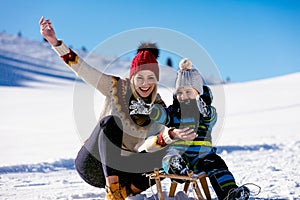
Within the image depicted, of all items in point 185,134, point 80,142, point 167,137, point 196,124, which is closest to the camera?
point 185,134

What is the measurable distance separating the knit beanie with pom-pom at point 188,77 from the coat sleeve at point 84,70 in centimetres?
40

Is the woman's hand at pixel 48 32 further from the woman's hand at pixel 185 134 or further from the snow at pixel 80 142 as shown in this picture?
the woman's hand at pixel 185 134

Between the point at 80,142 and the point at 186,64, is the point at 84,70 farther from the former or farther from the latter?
the point at 80,142

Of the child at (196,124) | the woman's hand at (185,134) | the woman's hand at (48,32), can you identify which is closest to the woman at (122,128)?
the woman's hand at (48,32)

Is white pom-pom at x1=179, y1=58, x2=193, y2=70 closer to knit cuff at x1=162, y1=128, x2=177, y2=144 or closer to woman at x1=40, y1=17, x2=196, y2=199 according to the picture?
woman at x1=40, y1=17, x2=196, y2=199

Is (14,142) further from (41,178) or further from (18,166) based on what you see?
(41,178)

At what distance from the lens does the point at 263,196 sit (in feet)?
10.2

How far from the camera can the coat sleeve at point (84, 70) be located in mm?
2537

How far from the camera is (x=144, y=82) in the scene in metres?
2.50

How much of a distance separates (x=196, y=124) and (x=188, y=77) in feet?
0.88

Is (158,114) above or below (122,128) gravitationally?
above

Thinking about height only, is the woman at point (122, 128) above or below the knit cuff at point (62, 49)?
below

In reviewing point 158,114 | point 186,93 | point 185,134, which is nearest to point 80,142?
point 186,93

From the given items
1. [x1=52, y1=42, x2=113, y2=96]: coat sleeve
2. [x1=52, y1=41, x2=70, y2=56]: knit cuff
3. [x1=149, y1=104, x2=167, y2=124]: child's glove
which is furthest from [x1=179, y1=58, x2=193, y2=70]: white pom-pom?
[x1=52, y1=41, x2=70, y2=56]: knit cuff
